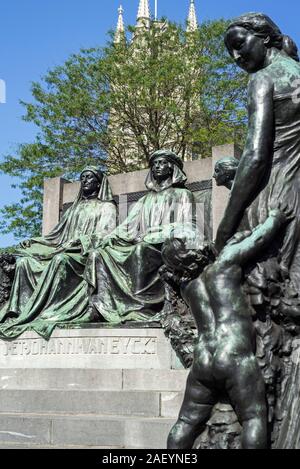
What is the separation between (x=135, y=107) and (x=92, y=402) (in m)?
18.0

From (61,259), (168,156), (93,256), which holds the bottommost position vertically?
(61,259)

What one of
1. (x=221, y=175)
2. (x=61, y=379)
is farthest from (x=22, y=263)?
(x=221, y=175)

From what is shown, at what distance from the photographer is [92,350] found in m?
8.02

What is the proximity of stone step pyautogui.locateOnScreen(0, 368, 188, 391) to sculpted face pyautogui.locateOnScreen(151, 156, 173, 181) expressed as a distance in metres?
3.23

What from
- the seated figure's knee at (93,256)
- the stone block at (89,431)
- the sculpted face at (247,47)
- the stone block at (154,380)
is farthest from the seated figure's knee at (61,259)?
the sculpted face at (247,47)

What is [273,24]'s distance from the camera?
170 inches

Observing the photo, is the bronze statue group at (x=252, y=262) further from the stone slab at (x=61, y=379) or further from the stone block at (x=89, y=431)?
the stone slab at (x=61, y=379)

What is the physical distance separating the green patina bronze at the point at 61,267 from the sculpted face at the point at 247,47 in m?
4.87

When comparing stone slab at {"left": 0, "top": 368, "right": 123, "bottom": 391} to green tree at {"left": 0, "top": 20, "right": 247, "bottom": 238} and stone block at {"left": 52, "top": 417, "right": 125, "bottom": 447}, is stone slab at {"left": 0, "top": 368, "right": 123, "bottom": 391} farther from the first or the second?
green tree at {"left": 0, "top": 20, "right": 247, "bottom": 238}

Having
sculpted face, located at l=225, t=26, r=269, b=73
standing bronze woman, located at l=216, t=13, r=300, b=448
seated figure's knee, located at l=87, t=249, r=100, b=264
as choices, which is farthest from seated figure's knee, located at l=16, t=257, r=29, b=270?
sculpted face, located at l=225, t=26, r=269, b=73

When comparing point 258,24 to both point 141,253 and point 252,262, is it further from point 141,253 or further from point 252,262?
point 141,253

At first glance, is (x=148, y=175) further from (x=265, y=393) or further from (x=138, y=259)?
(x=265, y=393)

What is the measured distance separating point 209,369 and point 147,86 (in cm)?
2049

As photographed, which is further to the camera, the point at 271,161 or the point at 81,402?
the point at 81,402
